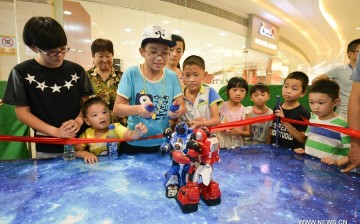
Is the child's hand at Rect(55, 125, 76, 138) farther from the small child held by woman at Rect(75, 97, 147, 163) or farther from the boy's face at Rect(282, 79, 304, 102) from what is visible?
the boy's face at Rect(282, 79, 304, 102)

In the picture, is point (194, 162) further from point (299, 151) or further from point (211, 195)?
point (299, 151)

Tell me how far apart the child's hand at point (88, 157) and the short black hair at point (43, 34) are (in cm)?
71

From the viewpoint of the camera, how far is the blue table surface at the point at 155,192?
0.92 m

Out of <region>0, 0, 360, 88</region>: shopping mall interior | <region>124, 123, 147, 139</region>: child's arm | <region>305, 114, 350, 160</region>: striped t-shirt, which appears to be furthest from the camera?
<region>0, 0, 360, 88</region>: shopping mall interior

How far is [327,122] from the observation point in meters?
1.62

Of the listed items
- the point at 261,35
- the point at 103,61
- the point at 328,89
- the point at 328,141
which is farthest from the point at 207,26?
the point at 328,141

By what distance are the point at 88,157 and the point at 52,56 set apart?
67 centimetres

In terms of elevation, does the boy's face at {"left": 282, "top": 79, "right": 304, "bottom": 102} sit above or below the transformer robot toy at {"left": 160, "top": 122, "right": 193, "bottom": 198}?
above

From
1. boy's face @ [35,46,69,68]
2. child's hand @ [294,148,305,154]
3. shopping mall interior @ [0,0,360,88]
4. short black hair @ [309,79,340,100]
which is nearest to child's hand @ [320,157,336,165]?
child's hand @ [294,148,305,154]

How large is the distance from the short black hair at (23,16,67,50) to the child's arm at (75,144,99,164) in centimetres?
70

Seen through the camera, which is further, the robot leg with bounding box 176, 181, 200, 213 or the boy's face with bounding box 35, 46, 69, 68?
the boy's face with bounding box 35, 46, 69, 68

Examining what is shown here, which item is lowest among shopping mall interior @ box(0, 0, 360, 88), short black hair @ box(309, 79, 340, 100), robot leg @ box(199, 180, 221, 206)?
robot leg @ box(199, 180, 221, 206)

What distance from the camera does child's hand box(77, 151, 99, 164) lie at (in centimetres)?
152

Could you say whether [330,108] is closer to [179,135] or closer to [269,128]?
[269,128]
